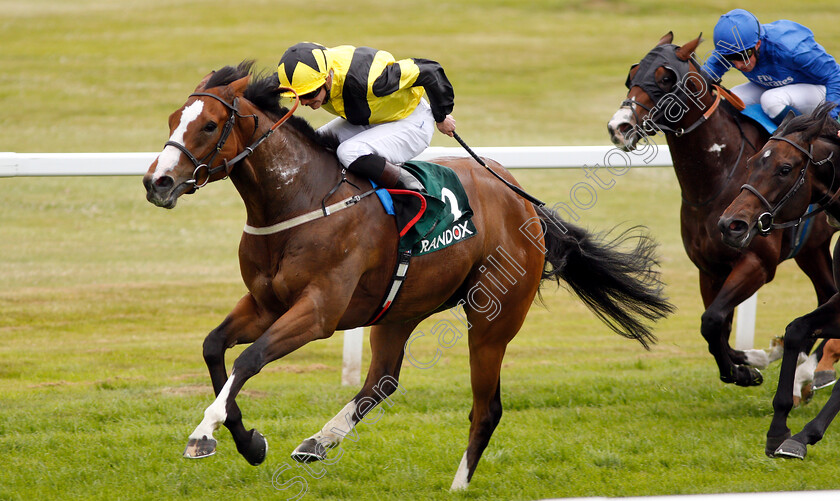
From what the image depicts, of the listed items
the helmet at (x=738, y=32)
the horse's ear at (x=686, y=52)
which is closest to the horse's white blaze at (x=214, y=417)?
the horse's ear at (x=686, y=52)

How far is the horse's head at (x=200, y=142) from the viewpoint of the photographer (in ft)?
11.0

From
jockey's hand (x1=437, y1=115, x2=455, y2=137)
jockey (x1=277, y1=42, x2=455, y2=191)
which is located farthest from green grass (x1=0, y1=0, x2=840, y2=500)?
jockey's hand (x1=437, y1=115, x2=455, y2=137)

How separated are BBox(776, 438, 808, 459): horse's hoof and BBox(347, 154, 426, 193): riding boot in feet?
6.10

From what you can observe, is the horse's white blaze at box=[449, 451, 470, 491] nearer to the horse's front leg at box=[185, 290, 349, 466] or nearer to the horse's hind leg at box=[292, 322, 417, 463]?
the horse's hind leg at box=[292, 322, 417, 463]

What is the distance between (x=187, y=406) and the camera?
5.41m

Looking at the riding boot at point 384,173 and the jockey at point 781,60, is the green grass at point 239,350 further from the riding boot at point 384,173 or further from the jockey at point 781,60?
the jockey at point 781,60

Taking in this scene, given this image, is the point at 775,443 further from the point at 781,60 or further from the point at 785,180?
the point at 781,60

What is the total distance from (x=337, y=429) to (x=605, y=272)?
5.62ft

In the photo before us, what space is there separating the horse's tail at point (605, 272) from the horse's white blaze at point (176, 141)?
206 centimetres

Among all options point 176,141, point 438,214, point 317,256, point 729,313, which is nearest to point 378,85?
point 438,214

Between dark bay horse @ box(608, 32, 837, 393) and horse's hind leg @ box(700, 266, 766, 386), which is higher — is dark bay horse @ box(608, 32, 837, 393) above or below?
above

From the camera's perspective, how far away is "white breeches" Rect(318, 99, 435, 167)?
4.04 m

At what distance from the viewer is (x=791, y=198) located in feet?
13.7

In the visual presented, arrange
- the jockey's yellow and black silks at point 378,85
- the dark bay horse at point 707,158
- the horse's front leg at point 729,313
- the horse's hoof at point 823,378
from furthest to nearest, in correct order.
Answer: the horse's hoof at point 823,378 → the dark bay horse at point 707,158 → the horse's front leg at point 729,313 → the jockey's yellow and black silks at point 378,85
